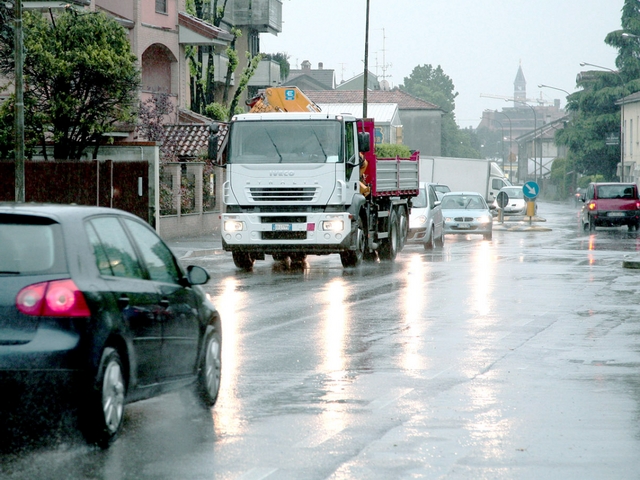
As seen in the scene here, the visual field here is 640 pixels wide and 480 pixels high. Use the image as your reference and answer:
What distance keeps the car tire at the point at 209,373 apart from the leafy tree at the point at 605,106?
8503 cm

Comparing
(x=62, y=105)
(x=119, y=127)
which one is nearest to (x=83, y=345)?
(x=62, y=105)

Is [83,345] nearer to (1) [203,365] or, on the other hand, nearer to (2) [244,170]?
(1) [203,365]

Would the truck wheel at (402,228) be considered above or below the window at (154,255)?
below

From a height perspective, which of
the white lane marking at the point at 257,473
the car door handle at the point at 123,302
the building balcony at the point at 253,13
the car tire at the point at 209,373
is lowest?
the white lane marking at the point at 257,473

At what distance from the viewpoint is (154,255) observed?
7.98 meters

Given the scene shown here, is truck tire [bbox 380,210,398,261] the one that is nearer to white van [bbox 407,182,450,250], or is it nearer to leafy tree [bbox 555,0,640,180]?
white van [bbox 407,182,450,250]

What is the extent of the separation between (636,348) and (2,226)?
6.92 meters

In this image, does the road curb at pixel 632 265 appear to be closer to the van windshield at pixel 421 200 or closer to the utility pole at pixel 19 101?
the van windshield at pixel 421 200

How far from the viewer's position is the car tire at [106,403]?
6770 mm

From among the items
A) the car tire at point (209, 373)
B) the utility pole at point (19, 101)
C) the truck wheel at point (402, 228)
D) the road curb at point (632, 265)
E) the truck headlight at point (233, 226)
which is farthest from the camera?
the truck wheel at point (402, 228)

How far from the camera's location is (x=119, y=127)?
127 feet

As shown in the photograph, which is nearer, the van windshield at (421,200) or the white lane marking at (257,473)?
the white lane marking at (257,473)

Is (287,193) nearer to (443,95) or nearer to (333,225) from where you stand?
(333,225)

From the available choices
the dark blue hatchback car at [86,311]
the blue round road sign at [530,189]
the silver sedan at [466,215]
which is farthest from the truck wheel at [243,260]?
the blue round road sign at [530,189]
